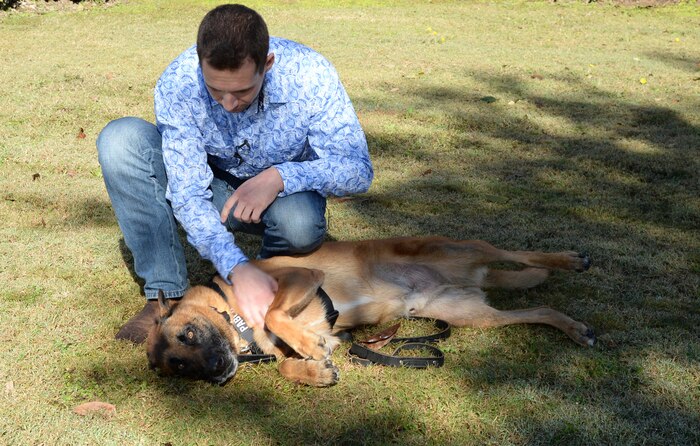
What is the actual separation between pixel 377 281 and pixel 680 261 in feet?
6.61

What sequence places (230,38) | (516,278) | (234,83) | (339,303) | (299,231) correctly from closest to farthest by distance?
(230,38) → (234,83) → (299,231) → (339,303) → (516,278)

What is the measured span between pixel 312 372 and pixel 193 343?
59cm

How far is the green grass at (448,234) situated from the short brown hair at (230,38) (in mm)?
1504

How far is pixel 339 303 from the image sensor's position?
387cm

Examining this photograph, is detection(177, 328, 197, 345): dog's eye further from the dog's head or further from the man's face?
the man's face

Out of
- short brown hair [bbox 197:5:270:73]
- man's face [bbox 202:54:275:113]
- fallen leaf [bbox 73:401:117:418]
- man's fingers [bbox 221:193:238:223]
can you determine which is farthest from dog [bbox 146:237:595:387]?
short brown hair [bbox 197:5:270:73]

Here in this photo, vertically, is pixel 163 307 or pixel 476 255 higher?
pixel 476 255

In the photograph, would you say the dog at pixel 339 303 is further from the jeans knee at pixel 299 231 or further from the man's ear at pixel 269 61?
the man's ear at pixel 269 61

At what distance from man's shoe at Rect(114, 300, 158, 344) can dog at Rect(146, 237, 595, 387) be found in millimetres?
208

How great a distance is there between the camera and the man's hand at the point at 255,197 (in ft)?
11.1

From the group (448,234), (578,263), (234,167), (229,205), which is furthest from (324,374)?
(448,234)

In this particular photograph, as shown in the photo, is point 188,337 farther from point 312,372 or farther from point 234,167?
point 234,167

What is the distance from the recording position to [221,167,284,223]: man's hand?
340cm

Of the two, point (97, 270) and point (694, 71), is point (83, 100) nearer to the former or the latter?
point (97, 270)
